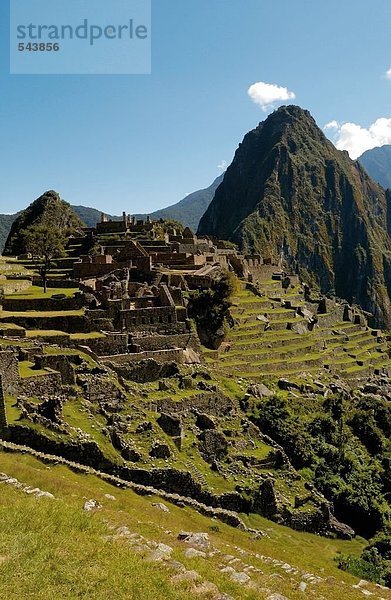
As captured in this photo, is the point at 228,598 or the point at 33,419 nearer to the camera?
the point at 228,598

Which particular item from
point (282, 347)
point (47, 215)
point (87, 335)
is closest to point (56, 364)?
point (87, 335)

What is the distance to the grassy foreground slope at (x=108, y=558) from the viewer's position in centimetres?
772

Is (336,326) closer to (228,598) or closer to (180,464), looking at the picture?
(180,464)

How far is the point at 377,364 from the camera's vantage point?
47.8 metres

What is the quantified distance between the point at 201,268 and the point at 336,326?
64.1 ft

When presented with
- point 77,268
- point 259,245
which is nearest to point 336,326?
point 77,268

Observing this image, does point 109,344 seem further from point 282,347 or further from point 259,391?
point 282,347

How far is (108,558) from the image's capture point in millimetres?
8508

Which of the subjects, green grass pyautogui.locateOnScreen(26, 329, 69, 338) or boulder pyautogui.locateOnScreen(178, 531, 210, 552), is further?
green grass pyautogui.locateOnScreen(26, 329, 69, 338)

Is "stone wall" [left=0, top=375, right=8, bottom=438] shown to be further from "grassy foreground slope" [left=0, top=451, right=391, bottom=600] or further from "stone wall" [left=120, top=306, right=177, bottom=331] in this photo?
"stone wall" [left=120, top=306, right=177, bottom=331]

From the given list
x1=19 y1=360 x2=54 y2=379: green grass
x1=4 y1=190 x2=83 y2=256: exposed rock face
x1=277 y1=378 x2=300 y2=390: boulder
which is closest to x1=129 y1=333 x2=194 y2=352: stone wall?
x1=19 y1=360 x2=54 y2=379: green grass

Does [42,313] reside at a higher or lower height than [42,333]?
higher

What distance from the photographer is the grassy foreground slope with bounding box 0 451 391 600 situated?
7719 millimetres

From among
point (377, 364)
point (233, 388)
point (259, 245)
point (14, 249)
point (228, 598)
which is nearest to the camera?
point (228, 598)
